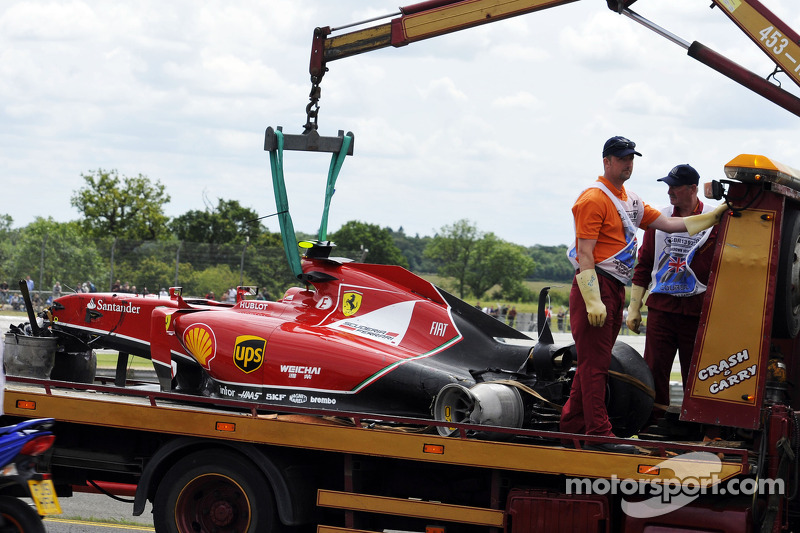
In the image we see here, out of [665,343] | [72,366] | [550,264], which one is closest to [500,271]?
[550,264]

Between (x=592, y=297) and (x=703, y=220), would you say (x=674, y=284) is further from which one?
(x=592, y=297)

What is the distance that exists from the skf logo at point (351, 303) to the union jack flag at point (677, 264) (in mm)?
2388

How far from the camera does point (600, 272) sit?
6.37 meters

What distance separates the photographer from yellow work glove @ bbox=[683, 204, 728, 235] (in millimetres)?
6375

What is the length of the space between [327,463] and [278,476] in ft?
1.45

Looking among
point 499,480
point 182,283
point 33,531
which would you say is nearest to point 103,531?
point 33,531

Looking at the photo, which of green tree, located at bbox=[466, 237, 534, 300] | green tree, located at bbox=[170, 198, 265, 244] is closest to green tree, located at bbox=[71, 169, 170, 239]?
green tree, located at bbox=[170, 198, 265, 244]

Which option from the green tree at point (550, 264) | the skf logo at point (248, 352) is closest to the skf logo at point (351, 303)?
the skf logo at point (248, 352)

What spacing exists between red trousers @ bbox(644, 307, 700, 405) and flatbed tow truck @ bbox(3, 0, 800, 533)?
31cm

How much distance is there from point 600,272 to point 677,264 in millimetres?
1014

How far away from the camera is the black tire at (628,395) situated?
6.52 m

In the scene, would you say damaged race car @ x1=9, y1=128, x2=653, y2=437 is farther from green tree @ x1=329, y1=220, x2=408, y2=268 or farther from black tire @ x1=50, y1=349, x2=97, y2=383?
green tree @ x1=329, y1=220, x2=408, y2=268

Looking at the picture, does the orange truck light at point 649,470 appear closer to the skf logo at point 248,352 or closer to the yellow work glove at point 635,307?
the yellow work glove at point 635,307

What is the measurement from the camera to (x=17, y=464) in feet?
19.9
